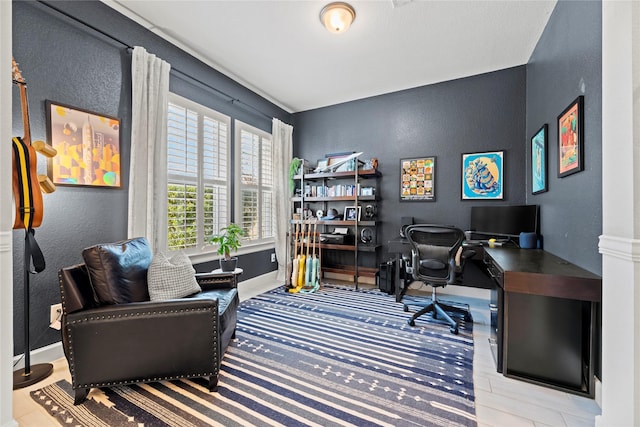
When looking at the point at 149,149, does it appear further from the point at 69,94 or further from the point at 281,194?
the point at 281,194

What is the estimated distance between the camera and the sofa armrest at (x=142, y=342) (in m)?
1.51

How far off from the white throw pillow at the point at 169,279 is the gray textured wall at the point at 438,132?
2.87m

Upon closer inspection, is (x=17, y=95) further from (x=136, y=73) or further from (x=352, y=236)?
(x=352, y=236)

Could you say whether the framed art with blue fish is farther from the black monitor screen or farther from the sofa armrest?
the sofa armrest

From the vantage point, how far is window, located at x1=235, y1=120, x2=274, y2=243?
3766mm

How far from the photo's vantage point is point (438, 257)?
2592 mm

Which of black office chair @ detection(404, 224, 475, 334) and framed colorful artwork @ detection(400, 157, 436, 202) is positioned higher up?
framed colorful artwork @ detection(400, 157, 436, 202)

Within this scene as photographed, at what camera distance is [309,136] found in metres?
4.75

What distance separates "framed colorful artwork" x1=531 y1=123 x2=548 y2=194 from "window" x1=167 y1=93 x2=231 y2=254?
350 centimetres

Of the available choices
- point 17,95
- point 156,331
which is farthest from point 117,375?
point 17,95

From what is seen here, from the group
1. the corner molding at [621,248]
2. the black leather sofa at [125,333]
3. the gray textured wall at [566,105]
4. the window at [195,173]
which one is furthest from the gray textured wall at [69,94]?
the gray textured wall at [566,105]

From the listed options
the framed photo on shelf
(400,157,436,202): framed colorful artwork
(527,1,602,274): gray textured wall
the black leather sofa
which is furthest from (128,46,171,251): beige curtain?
(527,1,602,274): gray textured wall

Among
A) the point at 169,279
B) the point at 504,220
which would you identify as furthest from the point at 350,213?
the point at 169,279

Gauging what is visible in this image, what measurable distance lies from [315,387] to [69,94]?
9.32 ft
